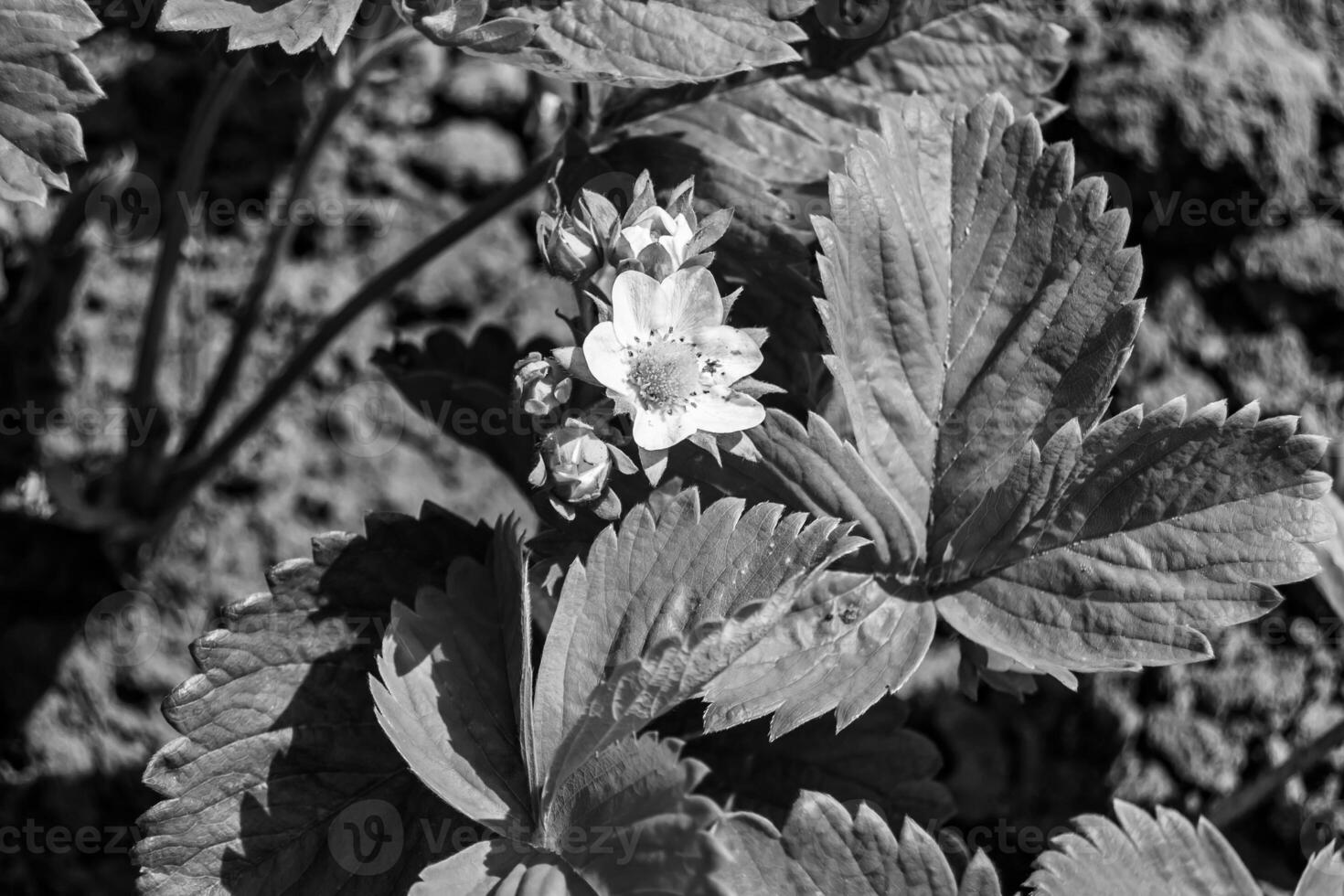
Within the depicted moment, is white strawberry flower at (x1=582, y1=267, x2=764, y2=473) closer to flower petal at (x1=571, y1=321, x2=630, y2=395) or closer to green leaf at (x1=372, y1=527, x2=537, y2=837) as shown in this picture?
flower petal at (x1=571, y1=321, x2=630, y2=395)

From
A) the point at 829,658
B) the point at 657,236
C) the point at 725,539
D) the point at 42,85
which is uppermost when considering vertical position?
the point at 657,236

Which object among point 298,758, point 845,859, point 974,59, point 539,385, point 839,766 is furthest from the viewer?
point 974,59

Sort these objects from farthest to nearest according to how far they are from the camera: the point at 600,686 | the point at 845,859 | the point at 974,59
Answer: the point at 974,59
the point at 845,859
the point at 600,686

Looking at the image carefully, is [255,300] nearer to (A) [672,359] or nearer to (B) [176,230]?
(B) [176,230]

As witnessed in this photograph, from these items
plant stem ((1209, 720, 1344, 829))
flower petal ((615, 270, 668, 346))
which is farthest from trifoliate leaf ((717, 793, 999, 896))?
plant stem ((1209, 720, 1344, 829))

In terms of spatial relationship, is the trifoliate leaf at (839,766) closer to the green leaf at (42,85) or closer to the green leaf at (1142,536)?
the green leaf at (1142,536)

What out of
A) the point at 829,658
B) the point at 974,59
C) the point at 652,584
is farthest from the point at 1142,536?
the point at 974,59

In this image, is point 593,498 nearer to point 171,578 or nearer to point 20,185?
point 20,185

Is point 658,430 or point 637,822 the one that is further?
point 658,430
